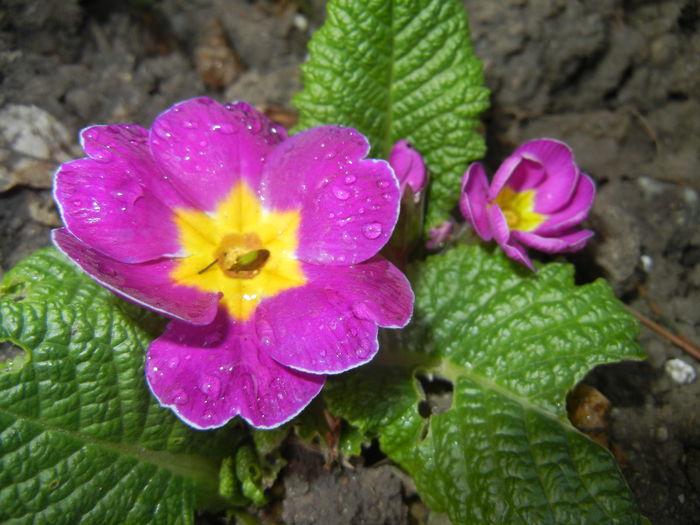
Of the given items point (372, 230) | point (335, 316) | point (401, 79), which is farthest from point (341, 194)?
point (401, 79)

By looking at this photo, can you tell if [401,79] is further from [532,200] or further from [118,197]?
[118,197]

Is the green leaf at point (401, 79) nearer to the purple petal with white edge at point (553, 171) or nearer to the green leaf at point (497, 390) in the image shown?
the purple petal with white edge at point (553, 171)

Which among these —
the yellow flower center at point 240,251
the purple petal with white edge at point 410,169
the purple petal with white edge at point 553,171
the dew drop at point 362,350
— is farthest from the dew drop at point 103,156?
the purple petal with white edge at point 553,171

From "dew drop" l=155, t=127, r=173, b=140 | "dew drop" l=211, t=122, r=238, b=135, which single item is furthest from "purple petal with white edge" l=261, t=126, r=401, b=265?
"dew drop" l=155, t=127, r=173, b=140

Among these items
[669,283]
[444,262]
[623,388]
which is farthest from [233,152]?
[669,283]

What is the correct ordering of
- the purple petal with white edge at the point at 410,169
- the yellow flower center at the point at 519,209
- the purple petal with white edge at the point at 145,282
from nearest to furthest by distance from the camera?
the purple petal with white edge at the point at 145,282, the purple petal with white edge at the point at 410,169, the yellow flower center at the point at 519,209

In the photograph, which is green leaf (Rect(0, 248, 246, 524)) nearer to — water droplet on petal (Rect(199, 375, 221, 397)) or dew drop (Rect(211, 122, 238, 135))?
water droplet on petal (Rect(199, 375, 221, 397))

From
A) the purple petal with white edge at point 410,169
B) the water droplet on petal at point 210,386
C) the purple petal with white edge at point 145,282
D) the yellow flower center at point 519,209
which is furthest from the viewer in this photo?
the yellow flower center at point 519,209
